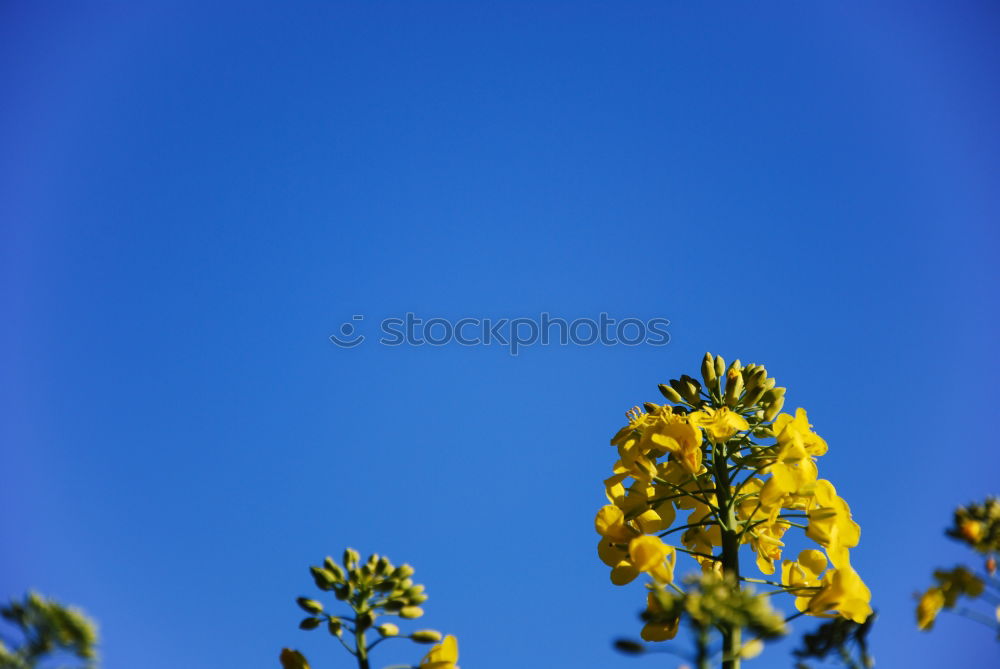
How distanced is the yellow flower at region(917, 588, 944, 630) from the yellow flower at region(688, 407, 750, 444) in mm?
1377

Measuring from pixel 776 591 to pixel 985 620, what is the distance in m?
1.03

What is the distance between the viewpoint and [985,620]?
263 centimetres

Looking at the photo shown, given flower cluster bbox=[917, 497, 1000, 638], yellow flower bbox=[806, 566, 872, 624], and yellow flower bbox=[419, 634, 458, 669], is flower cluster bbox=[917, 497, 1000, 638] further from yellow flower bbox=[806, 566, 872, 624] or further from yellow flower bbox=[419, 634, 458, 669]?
yellow flower bbox=[419, 634, 458, 669]

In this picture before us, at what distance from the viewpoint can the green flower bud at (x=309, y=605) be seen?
3.30 m

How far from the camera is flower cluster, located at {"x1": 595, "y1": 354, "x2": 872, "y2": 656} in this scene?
354cm

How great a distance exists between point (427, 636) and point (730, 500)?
1.89 m

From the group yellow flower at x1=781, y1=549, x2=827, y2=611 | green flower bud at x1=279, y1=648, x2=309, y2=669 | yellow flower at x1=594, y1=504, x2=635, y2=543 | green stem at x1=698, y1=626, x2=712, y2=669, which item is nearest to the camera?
green stem at x1=698, y1=626, x2=712, y2=669

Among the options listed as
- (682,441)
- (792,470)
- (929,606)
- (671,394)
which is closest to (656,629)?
(682,441)

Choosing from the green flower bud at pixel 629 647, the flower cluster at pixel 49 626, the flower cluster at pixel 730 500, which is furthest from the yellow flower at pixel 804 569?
the flower cluster at pixel 49 626

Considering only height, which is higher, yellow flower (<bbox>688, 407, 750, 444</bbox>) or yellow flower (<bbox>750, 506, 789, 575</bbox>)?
yellow flower (<bbox>688, 407, 750, 444</bbox>)

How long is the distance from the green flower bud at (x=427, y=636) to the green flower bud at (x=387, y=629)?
0.12m

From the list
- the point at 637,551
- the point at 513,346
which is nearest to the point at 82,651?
the point at 637,551

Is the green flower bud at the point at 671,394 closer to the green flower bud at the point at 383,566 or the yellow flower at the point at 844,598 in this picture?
the yellow flower at the point at 844,598

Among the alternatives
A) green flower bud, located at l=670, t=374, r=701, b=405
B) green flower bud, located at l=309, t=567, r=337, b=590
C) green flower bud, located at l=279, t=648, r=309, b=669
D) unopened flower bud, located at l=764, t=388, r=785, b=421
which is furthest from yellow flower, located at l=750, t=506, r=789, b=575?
green flower bud, located at l=279, t=648, r=309, b=669
